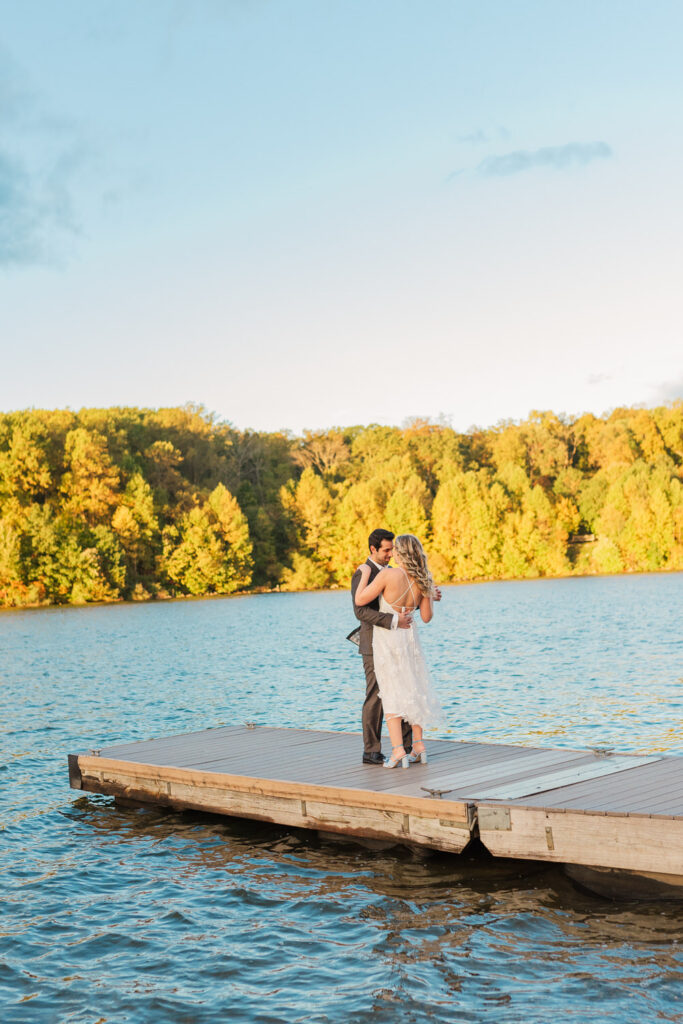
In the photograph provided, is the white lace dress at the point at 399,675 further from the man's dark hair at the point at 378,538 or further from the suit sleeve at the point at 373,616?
the man's dark hair at the point at 378,538

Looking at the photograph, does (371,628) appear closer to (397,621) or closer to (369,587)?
(397,621)

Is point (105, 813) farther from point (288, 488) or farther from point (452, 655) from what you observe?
point (288, 488)

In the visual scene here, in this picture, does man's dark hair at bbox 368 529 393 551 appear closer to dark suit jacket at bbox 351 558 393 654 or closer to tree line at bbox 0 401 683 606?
dark suit jacket at bbox 351 558 393 654

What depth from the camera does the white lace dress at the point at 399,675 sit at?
9844 millimetres

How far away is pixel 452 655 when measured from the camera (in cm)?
3095

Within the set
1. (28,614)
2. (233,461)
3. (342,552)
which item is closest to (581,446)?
(342,552)

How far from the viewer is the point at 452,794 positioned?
29.4ft

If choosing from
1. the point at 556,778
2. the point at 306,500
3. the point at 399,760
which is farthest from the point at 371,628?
the point at 306,500

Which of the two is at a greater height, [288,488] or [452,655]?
[288,488]

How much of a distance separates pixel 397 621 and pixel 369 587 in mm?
419

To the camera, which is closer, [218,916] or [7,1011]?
[7,1011]

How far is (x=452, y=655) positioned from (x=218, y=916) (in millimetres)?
22927

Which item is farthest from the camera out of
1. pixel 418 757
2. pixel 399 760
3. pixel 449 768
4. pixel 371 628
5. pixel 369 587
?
pixel 418 757

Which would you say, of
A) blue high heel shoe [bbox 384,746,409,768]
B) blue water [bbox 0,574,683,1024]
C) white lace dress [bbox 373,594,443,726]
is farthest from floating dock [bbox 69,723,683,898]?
white lace dress [bbox 373,594,443,726]
